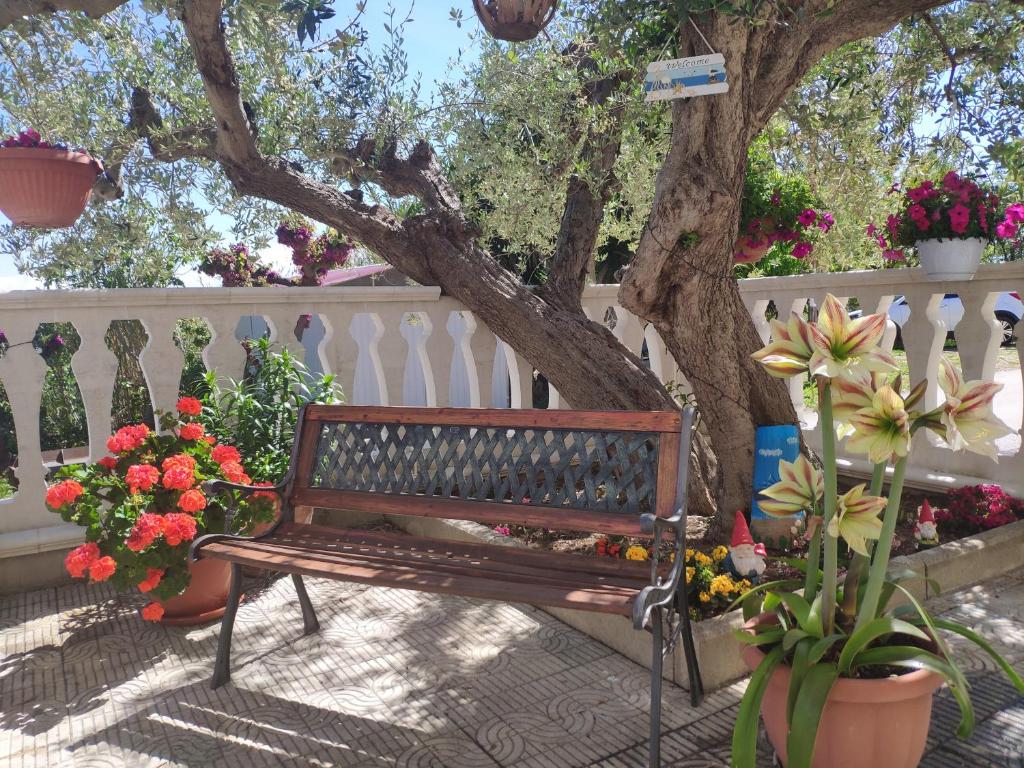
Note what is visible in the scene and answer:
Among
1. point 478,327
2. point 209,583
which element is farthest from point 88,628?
point 478,327

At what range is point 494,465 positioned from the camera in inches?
117

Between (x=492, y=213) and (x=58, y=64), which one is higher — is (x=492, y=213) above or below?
below

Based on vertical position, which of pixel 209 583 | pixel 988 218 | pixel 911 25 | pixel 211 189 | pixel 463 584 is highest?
pixel 911 25

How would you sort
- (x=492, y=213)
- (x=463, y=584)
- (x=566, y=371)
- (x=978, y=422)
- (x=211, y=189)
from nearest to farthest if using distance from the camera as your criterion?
1. (x=978, y=422)
2. (x=463, y=584)
3. (x=566, y=371)
4. (x=492, y=213)
5. (x=211, y=189)

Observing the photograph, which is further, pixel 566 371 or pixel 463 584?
pixel 566 371

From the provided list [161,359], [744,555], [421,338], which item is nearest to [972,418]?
[744,555]

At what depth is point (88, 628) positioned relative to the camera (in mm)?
3346

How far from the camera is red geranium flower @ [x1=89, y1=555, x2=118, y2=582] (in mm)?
2947

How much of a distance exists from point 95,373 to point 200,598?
1.29 metres

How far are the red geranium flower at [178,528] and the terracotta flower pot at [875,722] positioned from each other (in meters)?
2.29

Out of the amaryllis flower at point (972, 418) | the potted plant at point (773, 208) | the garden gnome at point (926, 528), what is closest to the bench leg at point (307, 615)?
the amaryllis flower at point (972, 418)

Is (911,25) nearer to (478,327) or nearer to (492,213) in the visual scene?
(492,213)

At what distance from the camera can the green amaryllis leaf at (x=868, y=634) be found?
6.30ft

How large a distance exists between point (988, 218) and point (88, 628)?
4461 mm
